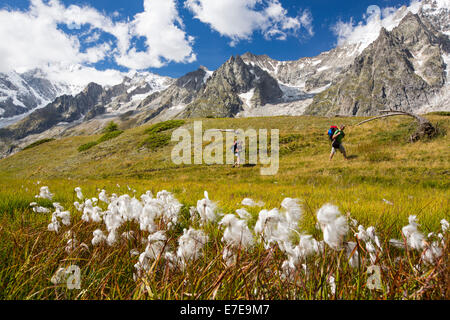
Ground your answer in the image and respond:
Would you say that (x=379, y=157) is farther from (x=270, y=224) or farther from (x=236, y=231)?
(x=236, y=231)

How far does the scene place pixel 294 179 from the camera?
40.9 feet

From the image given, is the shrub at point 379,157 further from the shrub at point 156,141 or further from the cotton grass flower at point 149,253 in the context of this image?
the shrub at point 156,141

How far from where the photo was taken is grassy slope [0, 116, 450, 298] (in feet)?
13.2

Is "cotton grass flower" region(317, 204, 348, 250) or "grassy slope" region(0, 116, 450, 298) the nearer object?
"cotton grass flower" region(317, 204, 348, 250)

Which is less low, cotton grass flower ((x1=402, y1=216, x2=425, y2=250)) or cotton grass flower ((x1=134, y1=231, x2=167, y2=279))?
cotton grass flower ((x1=402, y1=216, x2=425, y2=250))

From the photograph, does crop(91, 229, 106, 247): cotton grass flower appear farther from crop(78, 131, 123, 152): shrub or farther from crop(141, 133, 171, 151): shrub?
crop(78, 131, 123, 152): shrub

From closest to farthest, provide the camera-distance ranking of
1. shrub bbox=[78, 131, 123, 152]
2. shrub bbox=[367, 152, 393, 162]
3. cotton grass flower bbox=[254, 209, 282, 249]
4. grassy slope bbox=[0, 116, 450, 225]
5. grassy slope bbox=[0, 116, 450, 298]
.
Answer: cotton grass flower bbox=[254, 209, 282, 249] < grassy slope bbox=[0, 116, 450, 298] < grassy slope bbox=[0, 116, 450, 225] < shrub bbox=[367, 152, 393, 162] < shrub bbox=[78, 131, 123, 152]

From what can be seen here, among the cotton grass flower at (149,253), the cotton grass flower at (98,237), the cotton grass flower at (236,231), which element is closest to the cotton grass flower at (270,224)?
the cotton grass flower at (236,231)

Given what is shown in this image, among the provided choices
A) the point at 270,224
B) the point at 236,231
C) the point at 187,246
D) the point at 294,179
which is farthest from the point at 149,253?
the point at 294,179

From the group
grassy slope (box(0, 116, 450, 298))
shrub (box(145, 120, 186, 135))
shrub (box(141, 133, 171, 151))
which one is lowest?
grassy slope (box(0, 116, 450, 298))

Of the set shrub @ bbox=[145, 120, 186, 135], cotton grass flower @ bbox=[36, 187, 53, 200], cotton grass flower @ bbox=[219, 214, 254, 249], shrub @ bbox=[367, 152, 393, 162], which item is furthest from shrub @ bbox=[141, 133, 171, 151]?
cotton grass flower @ bbox=[219, 214, 254, 249]

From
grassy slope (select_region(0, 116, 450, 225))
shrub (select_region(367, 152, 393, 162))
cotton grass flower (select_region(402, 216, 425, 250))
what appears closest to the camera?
cotton grass flower (select_region(402, 216, 425, 250))

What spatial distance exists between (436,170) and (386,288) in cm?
1264
